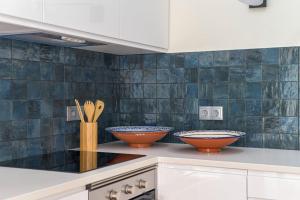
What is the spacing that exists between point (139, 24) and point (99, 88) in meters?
0.58

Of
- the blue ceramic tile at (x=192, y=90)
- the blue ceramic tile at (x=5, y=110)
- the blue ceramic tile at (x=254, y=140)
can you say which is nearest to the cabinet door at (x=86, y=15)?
the blue ceramic tile at (x=5, y=110)

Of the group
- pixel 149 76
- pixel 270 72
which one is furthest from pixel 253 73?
pixel 149 76

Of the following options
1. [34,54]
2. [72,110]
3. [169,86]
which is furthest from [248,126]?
[34,54]

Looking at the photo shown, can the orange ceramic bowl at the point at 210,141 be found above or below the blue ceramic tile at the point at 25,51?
below

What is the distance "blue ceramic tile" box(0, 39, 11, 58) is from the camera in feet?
6.79

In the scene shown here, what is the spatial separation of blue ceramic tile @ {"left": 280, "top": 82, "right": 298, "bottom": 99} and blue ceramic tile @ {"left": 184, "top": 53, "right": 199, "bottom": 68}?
0.56 meters

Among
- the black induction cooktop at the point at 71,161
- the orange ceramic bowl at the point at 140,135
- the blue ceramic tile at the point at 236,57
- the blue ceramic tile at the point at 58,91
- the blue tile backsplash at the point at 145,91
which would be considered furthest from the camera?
the blue ceramic tile at the point at 236,57

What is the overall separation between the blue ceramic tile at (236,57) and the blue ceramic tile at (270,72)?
5.5 inches

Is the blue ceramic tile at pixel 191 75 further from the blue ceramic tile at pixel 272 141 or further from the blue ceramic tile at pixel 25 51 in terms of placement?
the blue ceramic tile at pixel 25 51

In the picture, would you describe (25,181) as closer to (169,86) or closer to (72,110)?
(72,110)

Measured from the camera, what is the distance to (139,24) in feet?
8.19

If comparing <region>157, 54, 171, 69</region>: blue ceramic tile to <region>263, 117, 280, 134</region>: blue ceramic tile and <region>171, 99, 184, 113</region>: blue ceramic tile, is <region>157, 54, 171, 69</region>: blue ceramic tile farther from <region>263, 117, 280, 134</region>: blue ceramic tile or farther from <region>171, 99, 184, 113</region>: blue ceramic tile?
<region>263, 117, 280, 134</region>: blue ceramic tile

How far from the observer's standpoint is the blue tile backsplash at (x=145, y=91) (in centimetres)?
220

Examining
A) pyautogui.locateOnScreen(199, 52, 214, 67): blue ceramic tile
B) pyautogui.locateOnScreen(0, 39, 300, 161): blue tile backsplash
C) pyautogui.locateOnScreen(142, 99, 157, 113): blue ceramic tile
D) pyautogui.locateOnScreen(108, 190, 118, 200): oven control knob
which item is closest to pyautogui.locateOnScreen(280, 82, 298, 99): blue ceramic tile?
pyautogui.locateOnScreen(0, 39, 300, 161): blue tile backsplash
